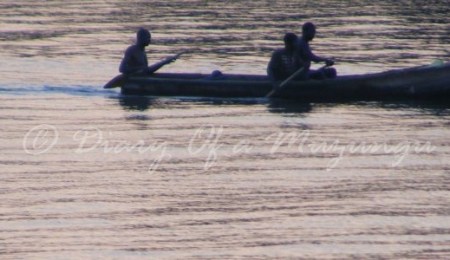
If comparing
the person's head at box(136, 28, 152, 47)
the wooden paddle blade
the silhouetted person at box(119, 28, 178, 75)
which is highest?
the person's head at box(136, 28, 152, 47)

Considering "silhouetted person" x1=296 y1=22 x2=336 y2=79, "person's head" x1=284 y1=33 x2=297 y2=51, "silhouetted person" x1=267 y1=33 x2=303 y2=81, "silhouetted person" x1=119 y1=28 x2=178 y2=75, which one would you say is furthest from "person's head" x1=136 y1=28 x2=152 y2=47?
"silhouetted person" x1=296 y1=22 x2=336 y2=79

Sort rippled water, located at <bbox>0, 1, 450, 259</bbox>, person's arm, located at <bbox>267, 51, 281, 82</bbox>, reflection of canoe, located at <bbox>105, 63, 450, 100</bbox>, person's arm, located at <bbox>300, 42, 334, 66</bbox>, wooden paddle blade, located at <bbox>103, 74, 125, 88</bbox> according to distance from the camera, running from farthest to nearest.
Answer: wooden paddle blade, located at <bbox>103, 74, 125, 88</bbox> → person's arm, located at <bbox>267, 51, 281, 82</bbox> → person's arm, located at <bbox>300, 42, 334, 66</bbox> → reflection of canoe, located at <bbox>105, 63, 450, 100</bbox> → rippled water, located at <bbox>0, 1, 450, 259</bbox>

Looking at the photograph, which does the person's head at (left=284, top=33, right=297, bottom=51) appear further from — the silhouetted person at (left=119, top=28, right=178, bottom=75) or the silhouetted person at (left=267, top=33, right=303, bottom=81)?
the silhouetted person at (left=119, top=28, right=178, bottom=75)

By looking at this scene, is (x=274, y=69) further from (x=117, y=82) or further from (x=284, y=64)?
(x=117, y=82)

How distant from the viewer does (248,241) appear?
1485 centimetres

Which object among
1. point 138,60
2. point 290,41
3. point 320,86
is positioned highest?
point 290,41

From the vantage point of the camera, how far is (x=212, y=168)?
19.1 m

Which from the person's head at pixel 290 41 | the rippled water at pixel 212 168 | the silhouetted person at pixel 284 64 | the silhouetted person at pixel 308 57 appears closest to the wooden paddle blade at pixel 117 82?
the rippled water at pixel 212 168

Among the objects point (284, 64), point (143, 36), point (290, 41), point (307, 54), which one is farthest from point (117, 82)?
point (307, 54)

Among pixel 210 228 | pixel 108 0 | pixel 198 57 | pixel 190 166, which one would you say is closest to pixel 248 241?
pixel 210 228

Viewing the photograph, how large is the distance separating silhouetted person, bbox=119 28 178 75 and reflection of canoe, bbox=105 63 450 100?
22 centimetres

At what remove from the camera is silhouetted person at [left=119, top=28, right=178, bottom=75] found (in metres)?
26.9

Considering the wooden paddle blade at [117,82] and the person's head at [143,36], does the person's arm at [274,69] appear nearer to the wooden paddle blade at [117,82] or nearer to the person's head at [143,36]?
the person's head at [143,36]

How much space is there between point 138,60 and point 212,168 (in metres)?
8.23
